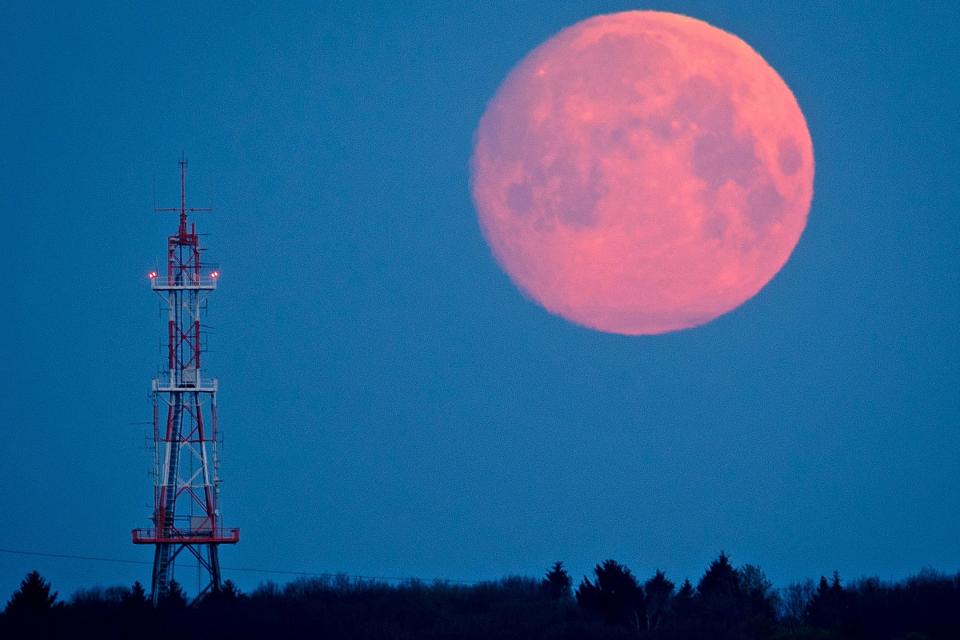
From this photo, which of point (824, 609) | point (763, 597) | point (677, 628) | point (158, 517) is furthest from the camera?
point (763, 597)

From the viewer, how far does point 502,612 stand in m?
75.1

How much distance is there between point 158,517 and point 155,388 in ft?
16.0

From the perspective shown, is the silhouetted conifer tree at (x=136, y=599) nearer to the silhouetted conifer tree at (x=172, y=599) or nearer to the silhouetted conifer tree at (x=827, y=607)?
the silhouetted conifer tree at (x=172, y=599)

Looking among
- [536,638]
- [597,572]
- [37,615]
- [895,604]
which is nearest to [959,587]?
[895,604]

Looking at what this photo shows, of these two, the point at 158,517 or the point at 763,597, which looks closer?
the point at 158,517

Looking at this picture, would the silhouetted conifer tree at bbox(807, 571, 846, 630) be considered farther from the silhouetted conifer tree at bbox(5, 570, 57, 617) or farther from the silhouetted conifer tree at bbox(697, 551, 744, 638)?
the silhouetted conifer tree at bbox(5, 570, 57, 617)

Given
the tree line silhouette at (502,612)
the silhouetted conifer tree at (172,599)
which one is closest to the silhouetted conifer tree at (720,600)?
the tree line silhouette at (502,612)

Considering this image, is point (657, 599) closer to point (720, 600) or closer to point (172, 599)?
point (720, 600)

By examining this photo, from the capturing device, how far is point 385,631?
68750mm

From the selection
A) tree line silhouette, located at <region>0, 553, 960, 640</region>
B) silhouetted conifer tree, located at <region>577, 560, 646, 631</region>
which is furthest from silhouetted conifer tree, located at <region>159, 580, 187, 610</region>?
silhouetted conifer tree, located at <region>577, 560, 646, 631</region>

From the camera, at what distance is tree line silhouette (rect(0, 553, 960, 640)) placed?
219 ft

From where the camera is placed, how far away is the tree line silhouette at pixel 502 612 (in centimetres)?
6688

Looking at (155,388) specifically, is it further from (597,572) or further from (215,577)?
(597,572)

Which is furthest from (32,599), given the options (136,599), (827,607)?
(827,607)
